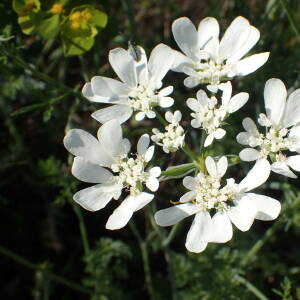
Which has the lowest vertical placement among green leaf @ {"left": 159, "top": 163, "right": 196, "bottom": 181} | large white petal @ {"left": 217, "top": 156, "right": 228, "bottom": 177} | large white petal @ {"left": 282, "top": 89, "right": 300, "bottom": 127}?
large white petal @ {"left": 217, "top": 156, "right": 228, "bottom": 177}

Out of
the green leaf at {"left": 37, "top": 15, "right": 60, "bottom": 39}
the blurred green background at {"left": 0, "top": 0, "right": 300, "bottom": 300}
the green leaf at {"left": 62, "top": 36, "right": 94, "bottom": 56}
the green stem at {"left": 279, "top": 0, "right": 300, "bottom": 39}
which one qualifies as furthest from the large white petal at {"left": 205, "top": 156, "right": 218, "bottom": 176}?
the green leaf at {"left": 37, "top": 15, "right": 60, "bottom": 39}

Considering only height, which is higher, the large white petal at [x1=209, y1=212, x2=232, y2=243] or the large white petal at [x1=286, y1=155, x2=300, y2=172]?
the large white petal at [x1=286, y1=155, x2=300, y2=172]

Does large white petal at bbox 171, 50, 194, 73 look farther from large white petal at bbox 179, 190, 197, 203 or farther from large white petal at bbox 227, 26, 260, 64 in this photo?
large white petal at bbox 179, 190, 197, 203

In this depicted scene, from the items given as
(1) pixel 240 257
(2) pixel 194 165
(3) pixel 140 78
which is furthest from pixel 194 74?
(1) pixel 240 257

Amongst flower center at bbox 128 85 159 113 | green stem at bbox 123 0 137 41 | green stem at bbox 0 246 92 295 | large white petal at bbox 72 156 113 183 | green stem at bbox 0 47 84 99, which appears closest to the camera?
large white petal at bbox 72 156 113 183

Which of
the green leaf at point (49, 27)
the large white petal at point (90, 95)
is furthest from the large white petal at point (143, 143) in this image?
the green leaf at point (49, 27)

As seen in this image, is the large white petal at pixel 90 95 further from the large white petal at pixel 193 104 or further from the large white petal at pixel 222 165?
the large white petal at pixel 222 165

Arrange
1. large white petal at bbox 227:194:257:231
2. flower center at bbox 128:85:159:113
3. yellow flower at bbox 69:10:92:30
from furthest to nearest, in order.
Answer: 1. yellow flower at bbox 69:10:92:30
2. flower center at bbox 128:85:159:113
3. large white petal at bbox 227:194:257:231
